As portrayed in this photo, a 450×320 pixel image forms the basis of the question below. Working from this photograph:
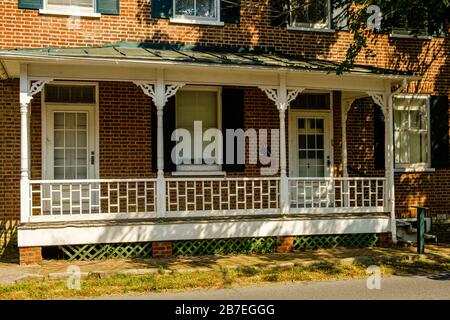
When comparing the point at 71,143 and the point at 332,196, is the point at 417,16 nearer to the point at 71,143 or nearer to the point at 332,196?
the point at 332,196

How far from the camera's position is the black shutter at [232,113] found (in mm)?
13289

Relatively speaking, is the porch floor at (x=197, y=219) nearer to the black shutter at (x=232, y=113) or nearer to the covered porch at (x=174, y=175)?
the covered porch at (x=174, y=175)

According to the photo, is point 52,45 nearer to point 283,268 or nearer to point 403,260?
point 283,268

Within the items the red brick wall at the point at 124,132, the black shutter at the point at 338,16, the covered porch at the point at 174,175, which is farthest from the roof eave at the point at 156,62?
the black shutter at the point at 338,16

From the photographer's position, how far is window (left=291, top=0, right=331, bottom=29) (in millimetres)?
14391

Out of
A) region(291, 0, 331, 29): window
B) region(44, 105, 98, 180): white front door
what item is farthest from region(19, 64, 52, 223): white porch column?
region(291, 0, 331, 29): window

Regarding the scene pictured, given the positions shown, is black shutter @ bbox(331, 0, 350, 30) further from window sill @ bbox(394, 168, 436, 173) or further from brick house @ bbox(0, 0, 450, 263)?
window sill @ bbox(394, 168, 436, 173)

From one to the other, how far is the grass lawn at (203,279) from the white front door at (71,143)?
3.78m

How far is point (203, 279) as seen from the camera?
9.33 meters

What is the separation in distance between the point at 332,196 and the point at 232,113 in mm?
3299

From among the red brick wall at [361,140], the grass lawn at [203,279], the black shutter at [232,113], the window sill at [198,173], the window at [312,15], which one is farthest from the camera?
the red brick wall at [361,140]

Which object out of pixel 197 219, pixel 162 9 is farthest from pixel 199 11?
pixel 197 219

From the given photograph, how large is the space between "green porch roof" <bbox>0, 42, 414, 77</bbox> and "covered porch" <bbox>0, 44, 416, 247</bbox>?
26 mm

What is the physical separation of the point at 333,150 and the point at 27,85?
25.0ft
